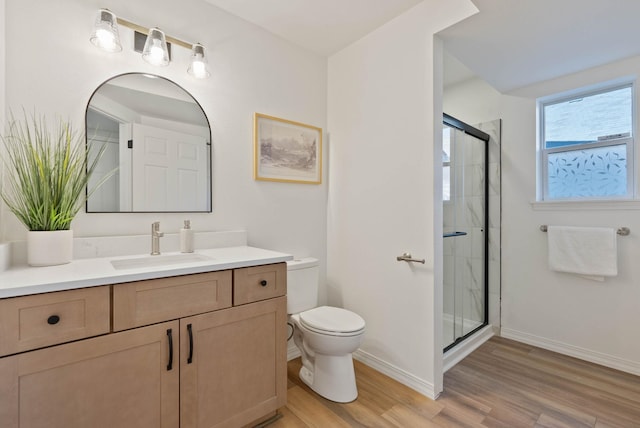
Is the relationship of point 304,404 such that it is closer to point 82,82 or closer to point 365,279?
point 365,279

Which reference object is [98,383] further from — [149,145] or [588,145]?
[588,145]

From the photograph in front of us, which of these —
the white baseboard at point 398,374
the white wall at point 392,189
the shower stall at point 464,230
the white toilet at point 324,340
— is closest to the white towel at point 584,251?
the shower stall at point 464,230

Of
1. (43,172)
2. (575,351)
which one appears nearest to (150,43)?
(43,172)

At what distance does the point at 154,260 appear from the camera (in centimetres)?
154

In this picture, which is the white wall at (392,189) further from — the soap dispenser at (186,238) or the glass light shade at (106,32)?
the glass light shade at (106,32)

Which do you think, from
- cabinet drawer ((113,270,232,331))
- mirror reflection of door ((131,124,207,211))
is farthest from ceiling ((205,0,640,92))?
cabinet drawer ((113,270,232,331))

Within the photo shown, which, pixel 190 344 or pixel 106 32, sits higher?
pixel 106 32

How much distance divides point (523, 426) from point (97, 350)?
6.66ft

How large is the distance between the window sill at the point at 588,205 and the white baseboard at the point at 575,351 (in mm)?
1082

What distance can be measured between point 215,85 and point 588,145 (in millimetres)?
2821

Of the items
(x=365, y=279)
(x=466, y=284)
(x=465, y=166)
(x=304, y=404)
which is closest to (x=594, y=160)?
(x=465, y=166)

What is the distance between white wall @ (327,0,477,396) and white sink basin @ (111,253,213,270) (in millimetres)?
1184

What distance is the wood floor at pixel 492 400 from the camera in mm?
1603

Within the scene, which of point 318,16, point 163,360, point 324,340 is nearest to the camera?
point 163,360
